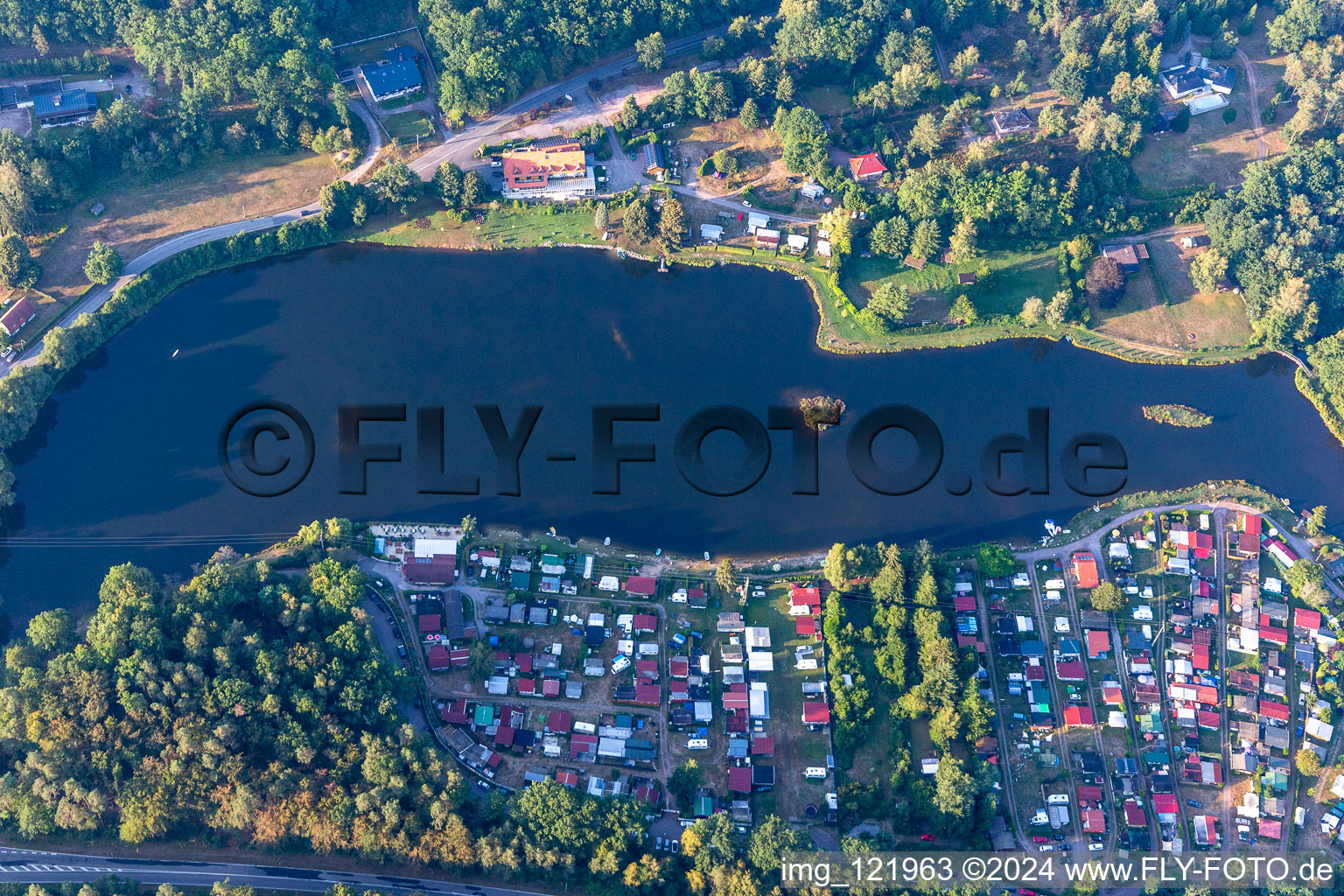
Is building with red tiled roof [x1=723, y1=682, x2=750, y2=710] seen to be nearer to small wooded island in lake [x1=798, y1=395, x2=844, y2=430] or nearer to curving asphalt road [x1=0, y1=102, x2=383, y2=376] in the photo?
small wooded island in lake [x1=798, y1=395, x2=844, y2=430]

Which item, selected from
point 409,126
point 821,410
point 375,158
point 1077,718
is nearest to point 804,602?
point 821,410

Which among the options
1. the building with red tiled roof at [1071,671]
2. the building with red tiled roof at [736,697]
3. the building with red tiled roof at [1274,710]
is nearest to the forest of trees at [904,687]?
the building with red tiled roof at [736,697]

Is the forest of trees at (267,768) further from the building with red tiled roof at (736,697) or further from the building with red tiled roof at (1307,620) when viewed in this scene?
the building with red tiled roof at (1307,620)

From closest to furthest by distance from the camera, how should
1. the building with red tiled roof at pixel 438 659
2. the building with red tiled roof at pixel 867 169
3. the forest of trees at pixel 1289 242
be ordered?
the building with red tiled roof at pixel 438 659 → the forest of trees at pixel 1289 242 → the building with red tiled roof at pixel 867 169

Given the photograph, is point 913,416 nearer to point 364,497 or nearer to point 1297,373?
point 1297,373

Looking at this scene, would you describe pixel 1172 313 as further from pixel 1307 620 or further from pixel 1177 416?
pixel 1307 620

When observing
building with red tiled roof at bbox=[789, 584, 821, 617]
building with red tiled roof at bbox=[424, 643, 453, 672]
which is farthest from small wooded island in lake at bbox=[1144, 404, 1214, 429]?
building with red tiled roof at bbox=[424, 643, 453, 672]
